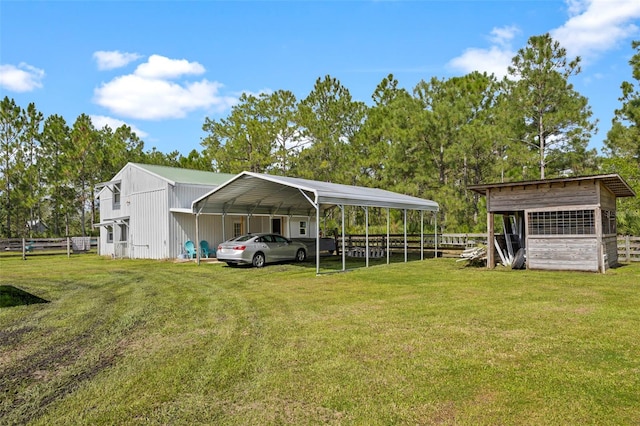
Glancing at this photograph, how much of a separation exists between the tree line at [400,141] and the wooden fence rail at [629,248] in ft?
13.1

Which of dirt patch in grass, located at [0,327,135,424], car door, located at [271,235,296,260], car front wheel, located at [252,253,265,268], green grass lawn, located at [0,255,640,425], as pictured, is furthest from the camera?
car door, located at [271,235,296,260]

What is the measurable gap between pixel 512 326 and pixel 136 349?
213 inches

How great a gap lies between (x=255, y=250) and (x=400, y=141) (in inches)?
617

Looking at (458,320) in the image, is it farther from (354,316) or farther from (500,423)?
(500,423)

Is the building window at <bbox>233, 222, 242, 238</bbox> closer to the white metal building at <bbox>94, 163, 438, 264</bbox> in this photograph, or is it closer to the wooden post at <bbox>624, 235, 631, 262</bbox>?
the white metal building at <bbox>94, 163, 438, 264</bbox>

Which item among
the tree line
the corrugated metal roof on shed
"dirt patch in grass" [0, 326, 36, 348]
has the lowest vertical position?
"dirt patch in grass" [0, 326, 36, 348]

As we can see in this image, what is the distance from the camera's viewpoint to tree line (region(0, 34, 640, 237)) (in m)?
25.1

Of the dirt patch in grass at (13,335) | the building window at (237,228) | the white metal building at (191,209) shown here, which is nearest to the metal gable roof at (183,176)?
the white metal building at (191,209)

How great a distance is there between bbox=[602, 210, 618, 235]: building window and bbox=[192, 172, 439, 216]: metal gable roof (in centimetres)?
689

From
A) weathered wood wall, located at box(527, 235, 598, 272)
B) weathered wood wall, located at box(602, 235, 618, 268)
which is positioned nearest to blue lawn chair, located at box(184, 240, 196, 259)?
weathered wood wall, located at box(527, 235, 598, 272)

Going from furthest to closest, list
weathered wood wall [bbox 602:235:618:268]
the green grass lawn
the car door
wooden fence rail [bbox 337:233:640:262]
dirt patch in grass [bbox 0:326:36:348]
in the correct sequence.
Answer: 1. the car door
2. wooden fence rail [bbox 337:233:640:262]
3. weathered wood wall [bbox 602:235:618:268]
4. dirt patch in grass [bbox 0:326:36:348]
5. the green grass lawn

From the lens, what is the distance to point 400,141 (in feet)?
93.0

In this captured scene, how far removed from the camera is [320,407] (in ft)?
12.5

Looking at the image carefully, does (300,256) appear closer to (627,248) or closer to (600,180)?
(600,180)
